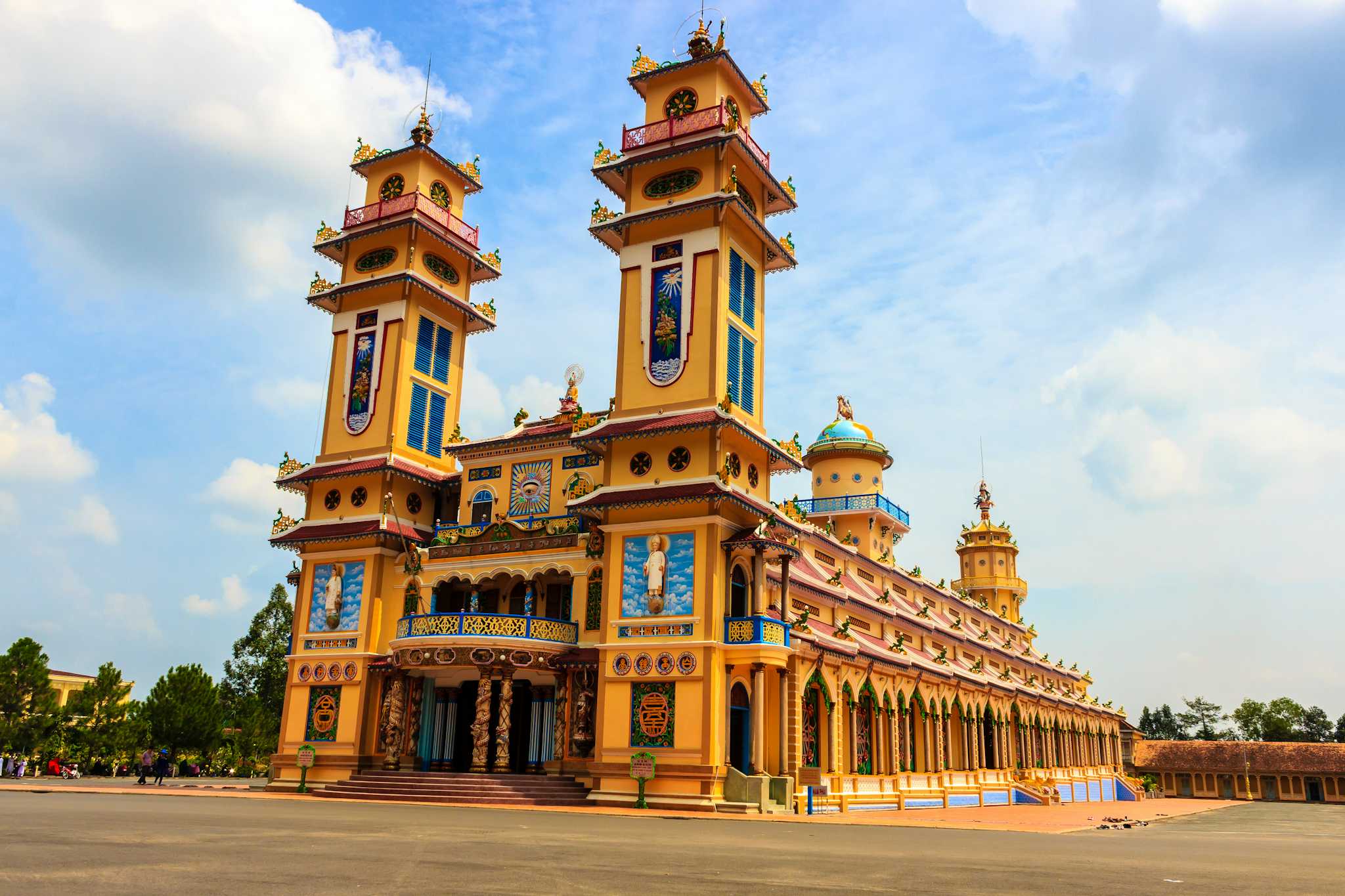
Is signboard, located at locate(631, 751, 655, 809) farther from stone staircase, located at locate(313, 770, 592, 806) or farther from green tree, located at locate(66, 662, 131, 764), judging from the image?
green tree, located at locate(66, 662, 131, 764)

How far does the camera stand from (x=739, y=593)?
3309cm

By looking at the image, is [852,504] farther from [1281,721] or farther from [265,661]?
[1281,721]

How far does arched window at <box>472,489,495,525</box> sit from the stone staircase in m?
10.1

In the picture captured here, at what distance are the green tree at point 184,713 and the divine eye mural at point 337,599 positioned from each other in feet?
60.7

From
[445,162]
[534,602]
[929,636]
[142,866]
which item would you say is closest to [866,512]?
[929,636]

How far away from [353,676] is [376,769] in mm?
3500

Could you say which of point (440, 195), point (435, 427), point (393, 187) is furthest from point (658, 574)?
point (393, 187)

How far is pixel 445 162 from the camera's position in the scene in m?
44.2

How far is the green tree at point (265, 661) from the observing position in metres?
67.9

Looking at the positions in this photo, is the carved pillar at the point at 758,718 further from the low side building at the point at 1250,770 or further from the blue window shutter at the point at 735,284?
the low side building at the point at 1250,770

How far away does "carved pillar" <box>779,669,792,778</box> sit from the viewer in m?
31.3

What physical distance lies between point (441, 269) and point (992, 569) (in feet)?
184

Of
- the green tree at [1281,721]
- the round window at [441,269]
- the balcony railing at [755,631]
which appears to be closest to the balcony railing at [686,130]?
the round window at [441,269]

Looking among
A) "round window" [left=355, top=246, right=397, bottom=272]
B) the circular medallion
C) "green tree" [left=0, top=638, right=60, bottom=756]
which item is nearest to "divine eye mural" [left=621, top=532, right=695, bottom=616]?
the circular medallion
